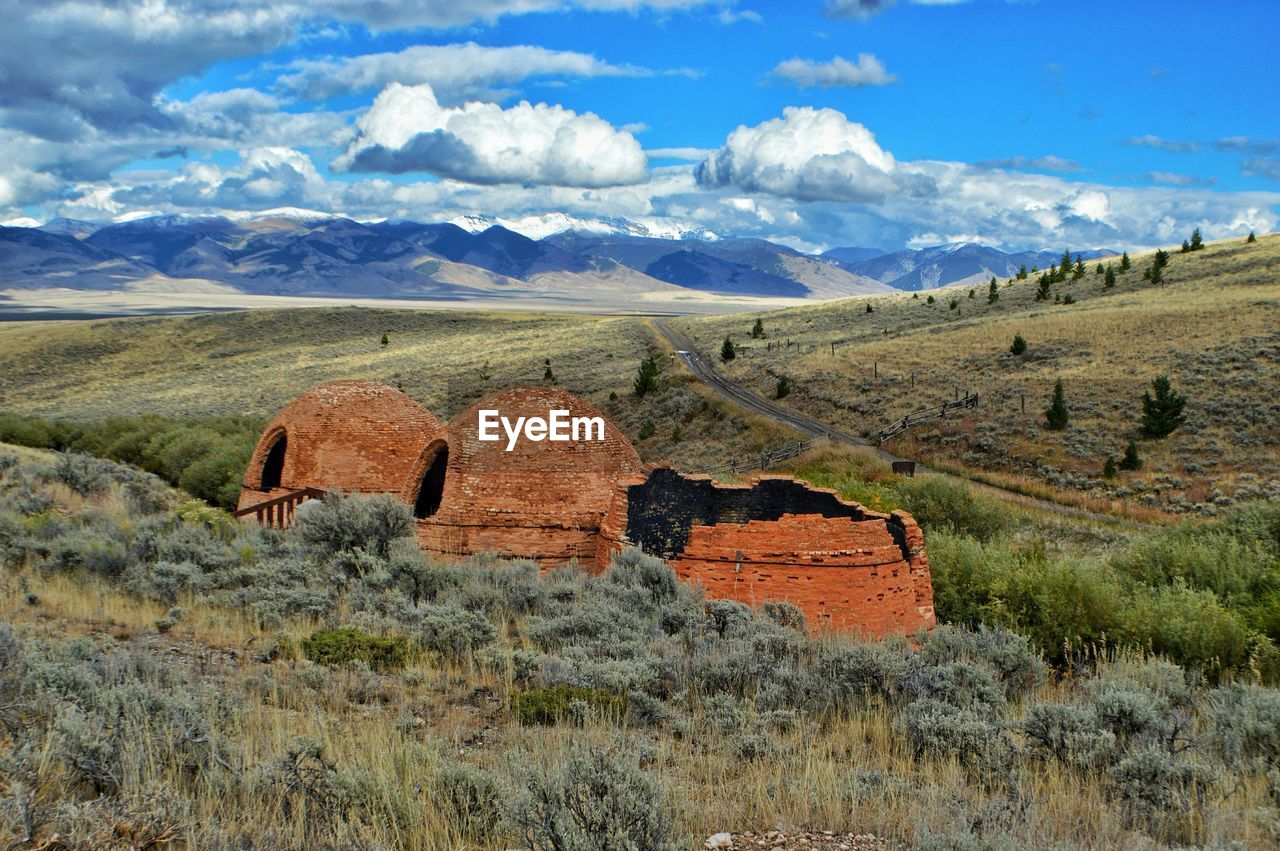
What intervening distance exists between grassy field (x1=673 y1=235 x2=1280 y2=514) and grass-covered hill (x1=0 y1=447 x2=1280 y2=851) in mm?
28503

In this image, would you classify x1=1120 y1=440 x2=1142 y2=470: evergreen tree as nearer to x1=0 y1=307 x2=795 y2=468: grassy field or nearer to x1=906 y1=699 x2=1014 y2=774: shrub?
x1=0 y1=307 x2=795 y2=468: grassy field

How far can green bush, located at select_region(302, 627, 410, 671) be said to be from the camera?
25.3ft

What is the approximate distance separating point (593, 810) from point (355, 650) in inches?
170

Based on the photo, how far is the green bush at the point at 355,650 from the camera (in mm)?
7715

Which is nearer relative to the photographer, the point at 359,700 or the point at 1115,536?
the point at 359,700

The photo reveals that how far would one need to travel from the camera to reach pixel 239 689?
254 inches

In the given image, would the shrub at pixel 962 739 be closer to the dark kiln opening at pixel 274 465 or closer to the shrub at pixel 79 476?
the dark kiln opening at pixel 274 465

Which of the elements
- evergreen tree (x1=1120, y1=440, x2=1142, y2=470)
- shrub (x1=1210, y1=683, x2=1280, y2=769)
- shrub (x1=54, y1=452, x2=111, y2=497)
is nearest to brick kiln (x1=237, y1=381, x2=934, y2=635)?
shrub (x1=54, y1=452, x2=111, y2=497)

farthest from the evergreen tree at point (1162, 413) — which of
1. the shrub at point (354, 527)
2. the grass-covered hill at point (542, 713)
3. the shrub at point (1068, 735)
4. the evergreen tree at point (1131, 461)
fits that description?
the shrub at point (1068, 735)

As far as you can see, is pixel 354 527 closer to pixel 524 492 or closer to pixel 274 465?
pixel 524 492

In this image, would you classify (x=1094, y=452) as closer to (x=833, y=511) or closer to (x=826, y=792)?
(x=833, y=511)

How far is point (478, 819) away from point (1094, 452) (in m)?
39.4

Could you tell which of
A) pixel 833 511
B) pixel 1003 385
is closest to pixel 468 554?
pixel 833 511

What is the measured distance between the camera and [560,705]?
6582 mm
